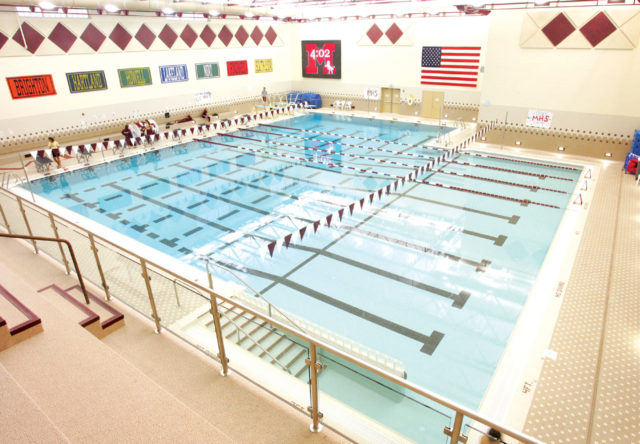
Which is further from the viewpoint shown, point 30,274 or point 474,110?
point 474,110

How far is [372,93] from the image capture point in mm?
20250

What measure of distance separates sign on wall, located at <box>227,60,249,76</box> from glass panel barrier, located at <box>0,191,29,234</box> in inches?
576

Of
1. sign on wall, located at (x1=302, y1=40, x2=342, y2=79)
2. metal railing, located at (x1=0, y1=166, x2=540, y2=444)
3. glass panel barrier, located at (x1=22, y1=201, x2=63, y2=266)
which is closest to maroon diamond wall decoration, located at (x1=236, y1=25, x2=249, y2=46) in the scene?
sign on wall, located at (x1=302, y1=40, x2=342, y2=79)

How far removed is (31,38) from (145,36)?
4.04 m

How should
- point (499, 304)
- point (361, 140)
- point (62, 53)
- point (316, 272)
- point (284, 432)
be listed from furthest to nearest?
point (361, 140)
point (62, 53)
point (316, 272)
point (499, 304)
point (284, 432)

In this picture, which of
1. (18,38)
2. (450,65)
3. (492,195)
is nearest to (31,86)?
(18,38)

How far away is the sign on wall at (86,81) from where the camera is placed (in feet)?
45.0

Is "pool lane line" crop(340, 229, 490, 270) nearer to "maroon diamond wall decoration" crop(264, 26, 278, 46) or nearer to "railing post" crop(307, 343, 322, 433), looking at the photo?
"railing post" crop(307, 343, 322, 433)

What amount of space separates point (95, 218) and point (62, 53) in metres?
7.65

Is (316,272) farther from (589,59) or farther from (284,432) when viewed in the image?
(589,59)

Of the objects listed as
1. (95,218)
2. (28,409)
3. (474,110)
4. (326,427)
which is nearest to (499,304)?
(326,427)

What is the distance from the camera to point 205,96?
719 inches

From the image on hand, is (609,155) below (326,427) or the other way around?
below

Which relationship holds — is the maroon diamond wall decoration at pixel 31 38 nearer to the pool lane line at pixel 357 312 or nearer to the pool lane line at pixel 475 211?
the pool lane line at pixel 357 312
